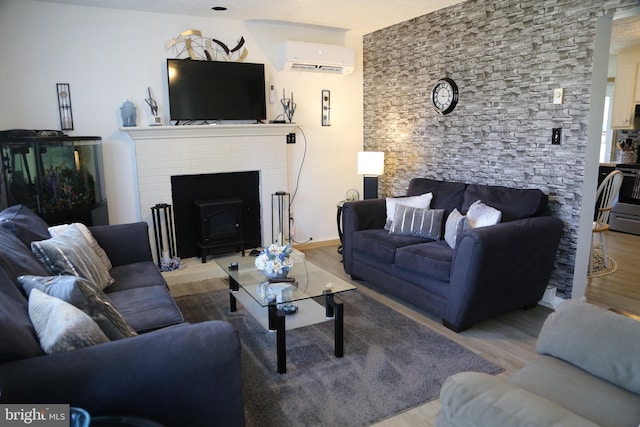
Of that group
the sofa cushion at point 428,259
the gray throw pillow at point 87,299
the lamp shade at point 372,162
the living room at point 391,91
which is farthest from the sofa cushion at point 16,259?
the lamp shade at point 372,162

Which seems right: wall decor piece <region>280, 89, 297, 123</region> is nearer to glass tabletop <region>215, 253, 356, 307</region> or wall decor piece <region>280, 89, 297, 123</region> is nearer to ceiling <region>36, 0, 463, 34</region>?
ceiling <region>36, 0, 463, 34</region>

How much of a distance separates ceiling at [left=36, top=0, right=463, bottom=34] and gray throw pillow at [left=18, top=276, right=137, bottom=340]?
294 cm

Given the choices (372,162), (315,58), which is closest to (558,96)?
(372,162)

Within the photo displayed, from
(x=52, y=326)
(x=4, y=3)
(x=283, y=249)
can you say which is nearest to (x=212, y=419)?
(x=52, y=326)

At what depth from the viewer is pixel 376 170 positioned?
4.82 meters

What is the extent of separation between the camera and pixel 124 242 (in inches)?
123

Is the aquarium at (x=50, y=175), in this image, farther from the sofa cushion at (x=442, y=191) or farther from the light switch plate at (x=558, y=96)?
the light switch plate at (x=558, y=96)

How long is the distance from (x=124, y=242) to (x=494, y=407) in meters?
2.74

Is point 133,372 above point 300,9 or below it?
A: below

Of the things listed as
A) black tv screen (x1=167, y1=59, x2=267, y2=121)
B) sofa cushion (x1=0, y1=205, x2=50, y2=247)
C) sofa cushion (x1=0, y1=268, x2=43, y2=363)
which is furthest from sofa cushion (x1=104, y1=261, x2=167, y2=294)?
black tv screen (x1=167, y1=59, x2=267, y2=121)

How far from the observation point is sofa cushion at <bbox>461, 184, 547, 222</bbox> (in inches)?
128

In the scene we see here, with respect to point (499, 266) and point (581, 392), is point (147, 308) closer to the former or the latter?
point (581, 392)

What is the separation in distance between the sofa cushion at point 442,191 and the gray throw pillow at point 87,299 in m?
2.87

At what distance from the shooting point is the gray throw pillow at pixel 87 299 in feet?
5.31
